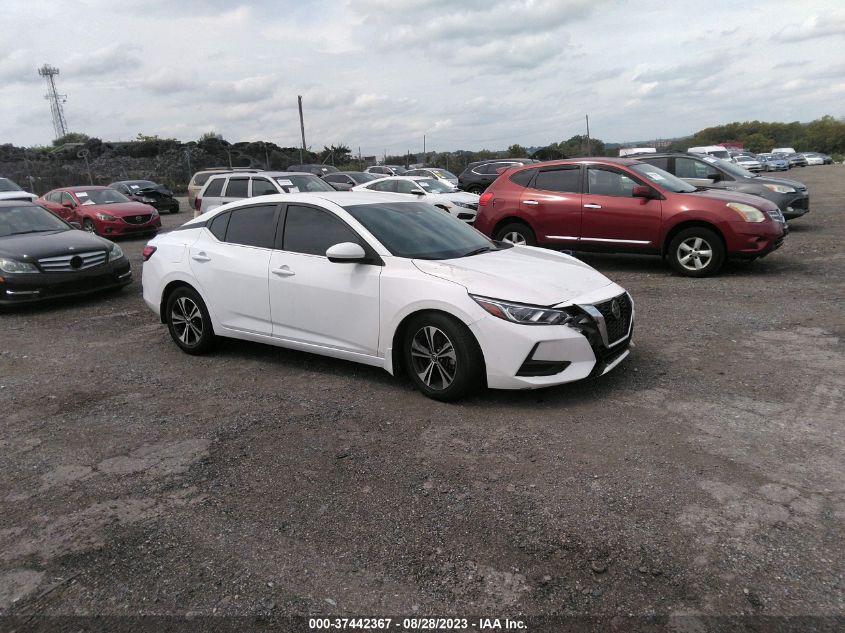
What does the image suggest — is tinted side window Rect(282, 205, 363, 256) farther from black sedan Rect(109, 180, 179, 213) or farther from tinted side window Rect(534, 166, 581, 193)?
black sedan Rect(109, 180, 179, 213)

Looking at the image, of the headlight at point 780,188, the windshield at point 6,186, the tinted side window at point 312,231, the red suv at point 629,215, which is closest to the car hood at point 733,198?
the red suv at point 629,215

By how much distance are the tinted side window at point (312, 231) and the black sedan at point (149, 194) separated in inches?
771

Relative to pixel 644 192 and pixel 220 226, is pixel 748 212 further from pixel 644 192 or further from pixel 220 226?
pixel 220 226

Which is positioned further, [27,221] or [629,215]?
[27,221]

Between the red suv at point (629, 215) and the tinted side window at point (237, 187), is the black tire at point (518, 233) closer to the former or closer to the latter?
the red suv at point (629, 215)

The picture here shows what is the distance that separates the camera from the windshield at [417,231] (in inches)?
203

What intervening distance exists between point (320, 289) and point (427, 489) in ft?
7.20

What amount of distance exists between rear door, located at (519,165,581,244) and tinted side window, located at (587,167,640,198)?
20 cm

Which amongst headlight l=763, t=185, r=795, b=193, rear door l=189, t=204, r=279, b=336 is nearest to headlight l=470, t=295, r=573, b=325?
rear door l=189, t=204, r=279, b=336

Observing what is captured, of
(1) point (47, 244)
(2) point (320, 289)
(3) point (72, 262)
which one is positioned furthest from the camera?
(1) point (47, 244)

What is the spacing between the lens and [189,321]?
6.18 metres

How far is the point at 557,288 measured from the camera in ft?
15.4

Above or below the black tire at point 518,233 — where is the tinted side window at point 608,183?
above

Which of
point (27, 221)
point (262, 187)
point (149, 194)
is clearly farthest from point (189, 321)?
point (149, 194)
